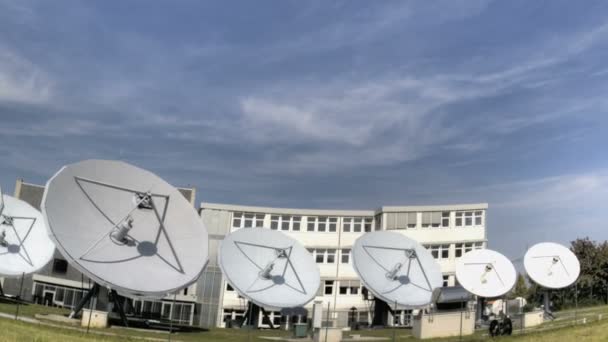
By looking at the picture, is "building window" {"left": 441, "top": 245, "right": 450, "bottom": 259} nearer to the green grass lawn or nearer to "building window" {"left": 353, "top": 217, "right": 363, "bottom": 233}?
"building window" {"left": 353, "top": 217, "right": 363, "bottom": 233}

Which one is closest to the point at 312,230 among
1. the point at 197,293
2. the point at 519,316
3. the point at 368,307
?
the point at 368,307

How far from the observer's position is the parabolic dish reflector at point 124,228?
33875mm

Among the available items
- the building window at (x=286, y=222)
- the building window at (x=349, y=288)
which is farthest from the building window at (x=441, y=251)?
the building window at (x=286, y=222)

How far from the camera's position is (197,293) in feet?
214

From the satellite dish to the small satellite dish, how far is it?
2974 mm

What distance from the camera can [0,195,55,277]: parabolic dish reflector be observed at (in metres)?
49.5

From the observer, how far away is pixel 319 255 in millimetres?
66500

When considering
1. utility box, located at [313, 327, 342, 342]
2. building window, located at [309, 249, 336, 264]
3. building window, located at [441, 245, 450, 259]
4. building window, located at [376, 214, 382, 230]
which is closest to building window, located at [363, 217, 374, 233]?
building window, located at [376, 214, 382, 230]

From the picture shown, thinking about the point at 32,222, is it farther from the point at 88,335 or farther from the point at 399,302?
the point at 399,302

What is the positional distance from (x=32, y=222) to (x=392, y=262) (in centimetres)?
3154

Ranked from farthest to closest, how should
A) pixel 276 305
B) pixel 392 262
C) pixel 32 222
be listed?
pixel 32 222, pixel 392 262, pixel 276 305

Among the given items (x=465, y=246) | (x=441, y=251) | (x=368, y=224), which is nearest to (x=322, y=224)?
(x=368, y=224)

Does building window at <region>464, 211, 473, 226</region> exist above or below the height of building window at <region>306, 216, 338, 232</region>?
above

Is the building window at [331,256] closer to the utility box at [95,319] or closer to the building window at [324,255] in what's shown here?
the building window at [324,255]
